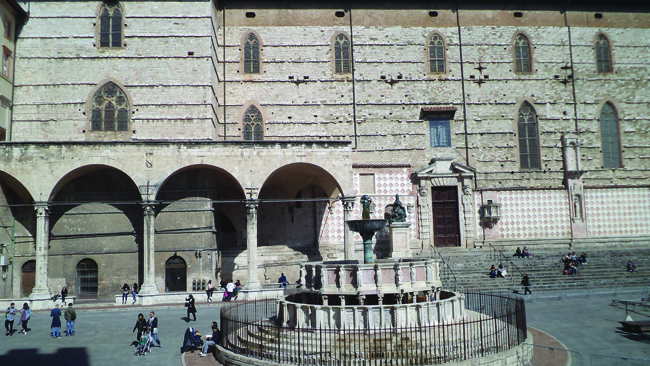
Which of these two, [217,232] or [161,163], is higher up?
[161,163]

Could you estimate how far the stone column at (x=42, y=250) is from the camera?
2159 cm

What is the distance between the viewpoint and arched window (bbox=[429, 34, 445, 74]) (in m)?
30.6

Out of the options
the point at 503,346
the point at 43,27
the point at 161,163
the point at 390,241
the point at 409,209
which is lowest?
the point at 503,346

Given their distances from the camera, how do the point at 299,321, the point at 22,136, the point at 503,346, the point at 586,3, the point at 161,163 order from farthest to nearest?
the point at 586,3
the point at 22,136
the point at 161,163
the point at 299,321
the point at 503,346

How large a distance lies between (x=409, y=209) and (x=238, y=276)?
10177 millimetres

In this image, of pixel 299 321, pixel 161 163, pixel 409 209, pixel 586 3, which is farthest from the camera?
pixel 586 3

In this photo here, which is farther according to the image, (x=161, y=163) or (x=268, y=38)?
(x=268, y=38)

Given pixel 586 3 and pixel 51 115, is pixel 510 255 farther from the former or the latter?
pixel 51 115

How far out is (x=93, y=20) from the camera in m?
26.8

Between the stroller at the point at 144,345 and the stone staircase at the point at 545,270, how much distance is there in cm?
1370

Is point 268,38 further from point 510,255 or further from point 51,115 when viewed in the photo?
point 510,255

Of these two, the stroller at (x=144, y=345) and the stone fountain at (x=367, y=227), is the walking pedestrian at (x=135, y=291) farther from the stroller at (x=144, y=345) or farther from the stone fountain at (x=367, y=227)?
the stone fountain at (x=367, y=227)

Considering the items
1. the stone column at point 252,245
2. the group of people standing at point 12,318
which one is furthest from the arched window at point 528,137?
the group of people standing at point 12,318

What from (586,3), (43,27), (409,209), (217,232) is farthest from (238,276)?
(586,3)
